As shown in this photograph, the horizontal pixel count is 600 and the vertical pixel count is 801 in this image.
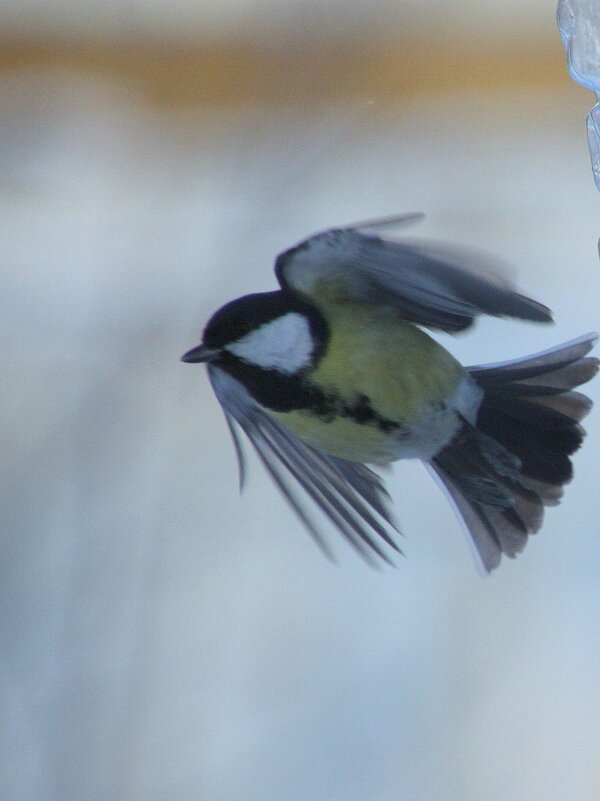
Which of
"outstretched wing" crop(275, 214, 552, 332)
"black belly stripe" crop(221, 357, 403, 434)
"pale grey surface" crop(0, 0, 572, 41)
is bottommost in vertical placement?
"black belly stripe" crop(221, 357, 403, 434)

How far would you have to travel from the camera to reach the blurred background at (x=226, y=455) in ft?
1.71

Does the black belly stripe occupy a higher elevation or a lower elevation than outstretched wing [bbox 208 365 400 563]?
higher

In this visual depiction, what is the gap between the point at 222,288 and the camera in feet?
1.69

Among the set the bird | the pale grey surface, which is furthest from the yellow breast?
the pale grey surface

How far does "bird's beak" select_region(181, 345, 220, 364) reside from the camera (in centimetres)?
50

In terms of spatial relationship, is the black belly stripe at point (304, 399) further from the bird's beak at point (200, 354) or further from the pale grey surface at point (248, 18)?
the pale grey surface at point (248, 18)

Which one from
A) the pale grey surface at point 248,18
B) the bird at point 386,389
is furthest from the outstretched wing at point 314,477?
the pale grey surface at point 248,18

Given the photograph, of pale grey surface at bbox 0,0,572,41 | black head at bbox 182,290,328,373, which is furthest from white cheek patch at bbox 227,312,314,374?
pale grey surface at bbox 0,0,572,41

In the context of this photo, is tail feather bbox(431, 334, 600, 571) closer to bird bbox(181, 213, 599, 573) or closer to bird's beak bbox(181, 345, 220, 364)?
bird bbox(181, 213, 599, 573)

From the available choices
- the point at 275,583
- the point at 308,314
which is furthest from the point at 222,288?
the point at 275,583

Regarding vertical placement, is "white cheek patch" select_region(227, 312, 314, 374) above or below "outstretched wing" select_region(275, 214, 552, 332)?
below

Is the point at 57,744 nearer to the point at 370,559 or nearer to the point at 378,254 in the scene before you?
the point at 370,559

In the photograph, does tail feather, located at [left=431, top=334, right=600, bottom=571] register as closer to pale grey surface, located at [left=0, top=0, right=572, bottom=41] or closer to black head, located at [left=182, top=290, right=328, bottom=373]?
black head, located at [left=182, top=290, right=328, bottom=373]

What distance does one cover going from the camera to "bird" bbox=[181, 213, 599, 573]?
0.48m
